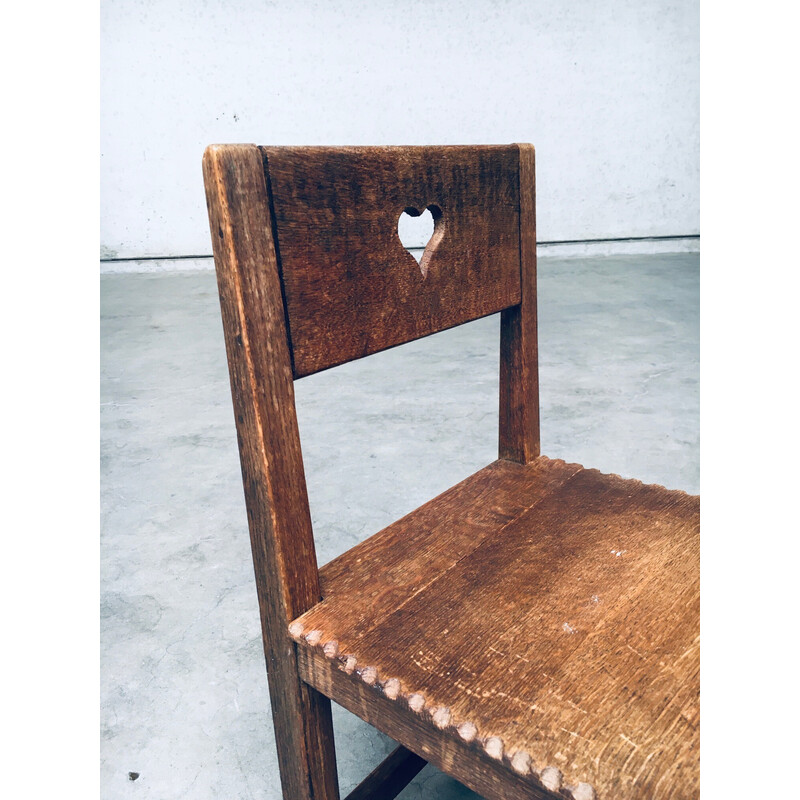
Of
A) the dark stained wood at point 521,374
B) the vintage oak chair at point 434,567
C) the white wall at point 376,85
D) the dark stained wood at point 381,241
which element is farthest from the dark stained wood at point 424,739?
the white wall at point 376,85

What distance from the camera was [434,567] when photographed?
2.63 ft

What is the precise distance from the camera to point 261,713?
4.09 ft

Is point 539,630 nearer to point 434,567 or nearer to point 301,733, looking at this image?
point 434,567

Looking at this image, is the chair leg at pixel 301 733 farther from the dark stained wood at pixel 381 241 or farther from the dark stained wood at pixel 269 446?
the dark stained wood at pixel 381 241

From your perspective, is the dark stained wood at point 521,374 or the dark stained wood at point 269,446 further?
the dark stained wood at point 521,374

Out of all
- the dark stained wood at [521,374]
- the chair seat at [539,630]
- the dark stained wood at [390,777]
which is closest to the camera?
the chair seat at [539,630]

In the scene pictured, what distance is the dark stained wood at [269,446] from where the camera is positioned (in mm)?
617

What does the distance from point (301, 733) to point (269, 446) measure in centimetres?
32

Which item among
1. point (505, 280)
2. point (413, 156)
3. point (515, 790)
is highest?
point (413, 156)
